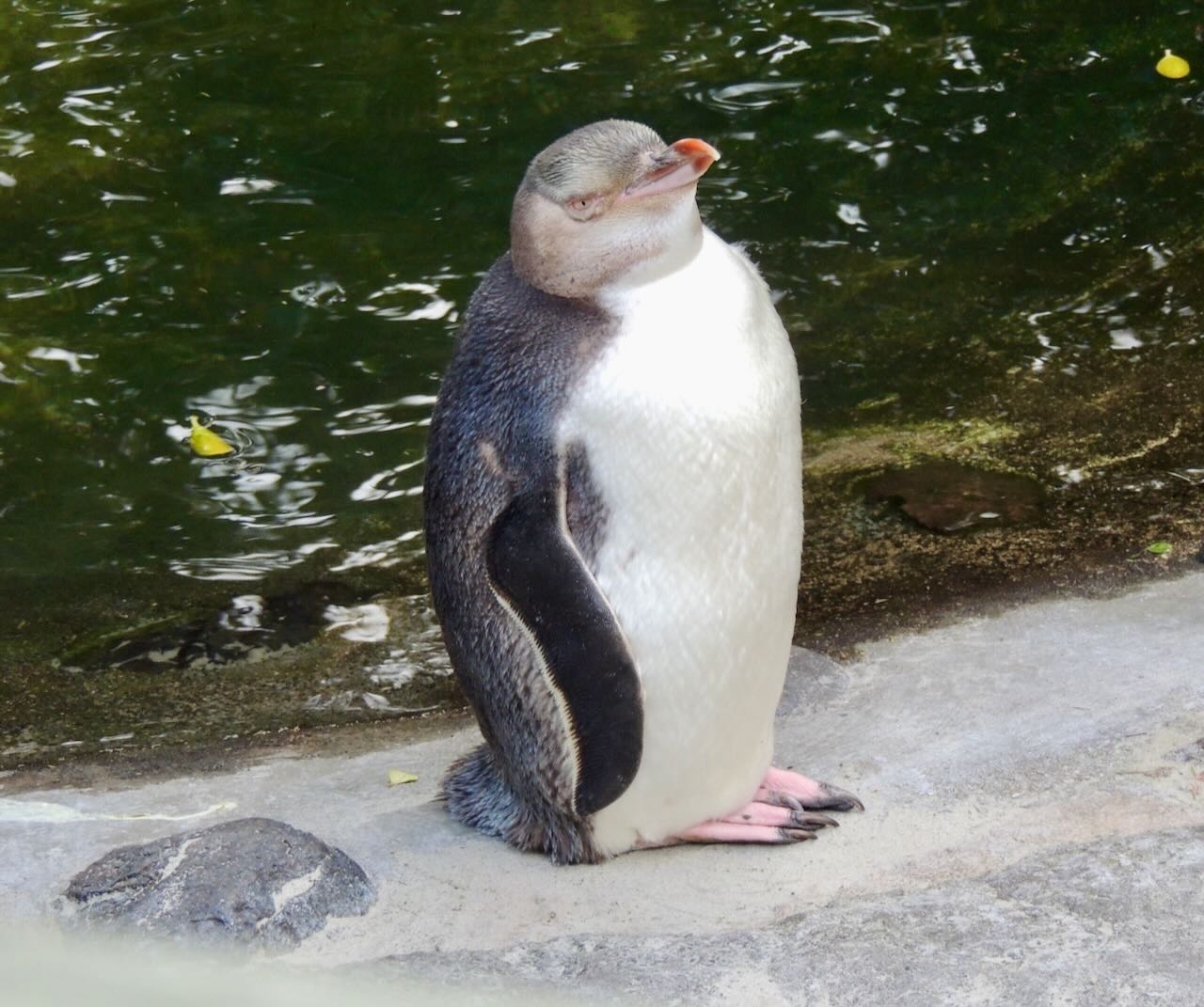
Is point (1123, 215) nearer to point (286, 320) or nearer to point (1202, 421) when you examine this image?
point (1202, 421)

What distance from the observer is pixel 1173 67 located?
7.42m

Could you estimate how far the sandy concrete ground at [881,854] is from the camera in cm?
275

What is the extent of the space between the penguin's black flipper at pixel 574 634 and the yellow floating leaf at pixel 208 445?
105 inches

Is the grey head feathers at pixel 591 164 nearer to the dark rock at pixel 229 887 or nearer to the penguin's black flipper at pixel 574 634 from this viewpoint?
the penguin's black flipper at pixel 574 634

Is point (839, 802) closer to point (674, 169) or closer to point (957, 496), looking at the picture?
point (674, 169)

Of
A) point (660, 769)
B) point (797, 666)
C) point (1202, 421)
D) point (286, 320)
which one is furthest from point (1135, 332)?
point (660, 769)

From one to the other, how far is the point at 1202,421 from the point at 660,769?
2705 mm

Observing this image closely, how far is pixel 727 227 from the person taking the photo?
6.47 m

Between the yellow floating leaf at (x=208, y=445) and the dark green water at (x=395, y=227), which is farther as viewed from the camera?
the yellow floating leaf at (x=208, y=445)

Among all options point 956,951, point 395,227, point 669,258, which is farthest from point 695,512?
point 395,227

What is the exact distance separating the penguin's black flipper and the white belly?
0.06m

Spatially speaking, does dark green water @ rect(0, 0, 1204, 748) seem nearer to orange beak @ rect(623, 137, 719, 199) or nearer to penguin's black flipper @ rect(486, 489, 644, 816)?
penguin's black flipper @ rect(486, 489, 644, 816)

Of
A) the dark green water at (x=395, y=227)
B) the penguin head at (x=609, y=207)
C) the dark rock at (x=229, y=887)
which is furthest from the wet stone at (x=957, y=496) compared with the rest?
the dark rock at (x=229, y=887)

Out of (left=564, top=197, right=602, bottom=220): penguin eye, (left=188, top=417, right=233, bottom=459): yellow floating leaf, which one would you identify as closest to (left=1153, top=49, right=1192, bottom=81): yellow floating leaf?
(left=188, top=417, right=233, bottom=459): yellow floating leaf
